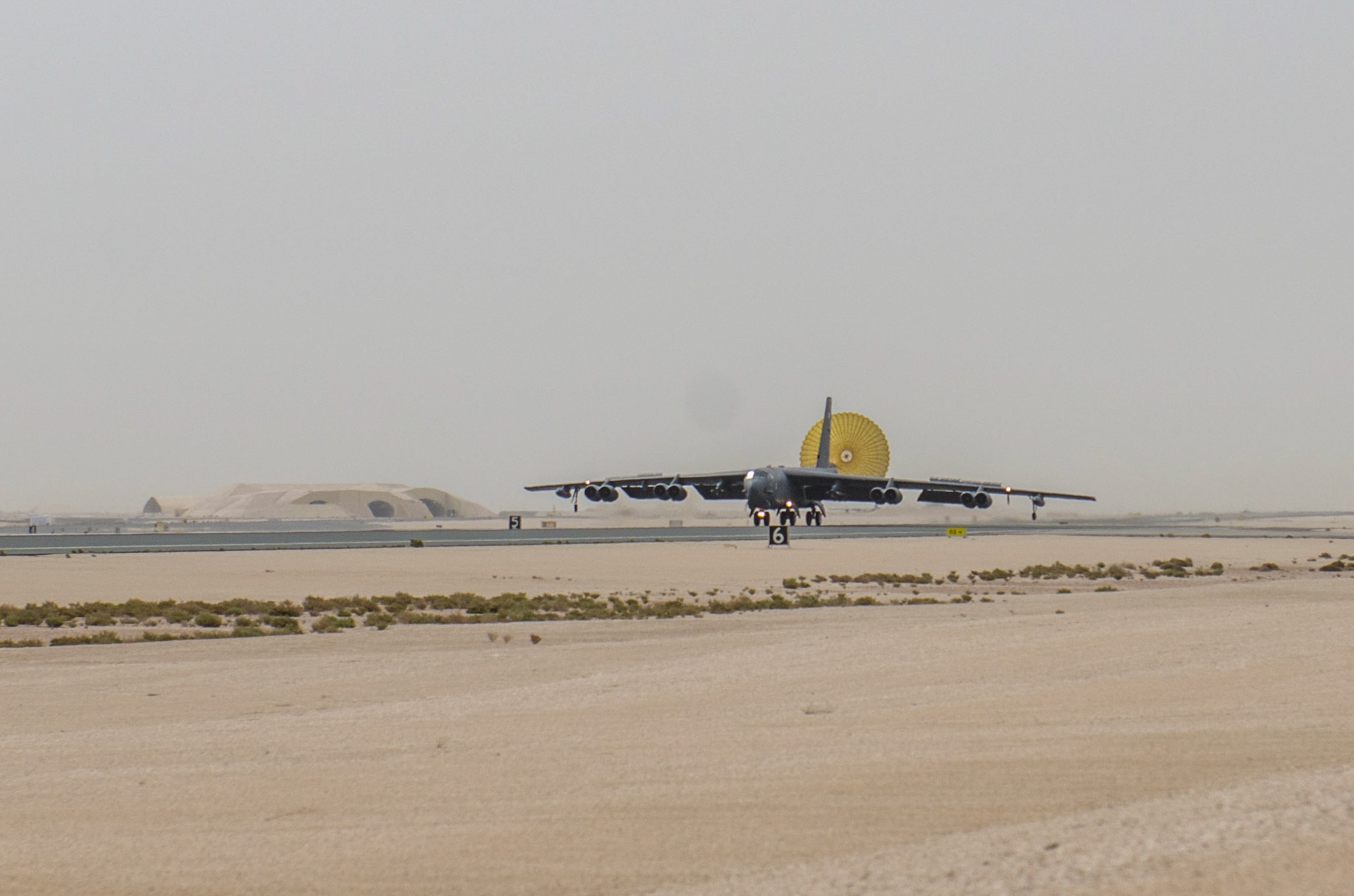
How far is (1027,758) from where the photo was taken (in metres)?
10.6

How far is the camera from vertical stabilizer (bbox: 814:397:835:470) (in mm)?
94125

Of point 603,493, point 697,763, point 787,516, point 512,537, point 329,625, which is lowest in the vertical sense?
point 329,625

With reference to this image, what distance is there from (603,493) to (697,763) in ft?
234

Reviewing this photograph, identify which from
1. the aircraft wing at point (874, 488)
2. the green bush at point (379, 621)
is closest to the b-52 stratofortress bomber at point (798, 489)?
the aircraft wing at point (874, 488)

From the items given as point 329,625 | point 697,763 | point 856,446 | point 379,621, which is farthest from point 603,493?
point 697,763

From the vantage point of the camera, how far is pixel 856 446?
10119 cm

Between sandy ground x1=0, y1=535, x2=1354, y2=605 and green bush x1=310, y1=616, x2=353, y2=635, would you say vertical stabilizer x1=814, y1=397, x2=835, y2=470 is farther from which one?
green bush x1=310, y1=616, x2=353, y2=635

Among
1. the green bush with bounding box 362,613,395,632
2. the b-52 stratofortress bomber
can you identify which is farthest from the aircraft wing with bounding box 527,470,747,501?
the green bush with bounding box 362,613,395,632

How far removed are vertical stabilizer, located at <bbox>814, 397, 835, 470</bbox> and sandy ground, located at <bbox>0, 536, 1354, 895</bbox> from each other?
233ft

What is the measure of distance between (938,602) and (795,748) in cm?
2102

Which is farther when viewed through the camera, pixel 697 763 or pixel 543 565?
pixel 543 565

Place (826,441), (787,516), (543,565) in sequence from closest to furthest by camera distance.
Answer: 1. (543,565)
2. (787,516)
3. (826,441)

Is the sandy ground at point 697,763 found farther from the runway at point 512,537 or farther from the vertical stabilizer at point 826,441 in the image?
the vertical stabilizer at point 826,441

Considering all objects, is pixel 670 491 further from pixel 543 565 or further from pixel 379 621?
pixel 379 621
